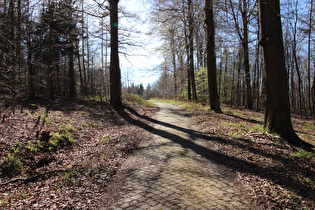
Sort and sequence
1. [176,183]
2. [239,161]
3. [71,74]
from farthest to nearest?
[71,74], [239,161], [176,183]

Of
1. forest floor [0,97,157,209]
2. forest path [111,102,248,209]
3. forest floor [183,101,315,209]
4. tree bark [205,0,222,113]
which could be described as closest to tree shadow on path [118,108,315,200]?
forest floor [183,101,315,209]

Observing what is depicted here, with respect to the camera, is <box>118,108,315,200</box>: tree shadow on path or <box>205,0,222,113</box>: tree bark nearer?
<box>118,108,315,200</box>: tree shadow on path

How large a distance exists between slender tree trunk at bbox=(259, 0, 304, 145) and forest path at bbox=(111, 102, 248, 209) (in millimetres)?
3340

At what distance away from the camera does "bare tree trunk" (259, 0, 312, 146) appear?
637cm

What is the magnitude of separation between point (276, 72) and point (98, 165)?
6853 millimetres

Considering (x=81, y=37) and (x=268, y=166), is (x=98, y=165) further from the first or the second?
(x=81, y=37)

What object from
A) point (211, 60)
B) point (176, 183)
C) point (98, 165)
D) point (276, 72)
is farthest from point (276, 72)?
point (98, 165)

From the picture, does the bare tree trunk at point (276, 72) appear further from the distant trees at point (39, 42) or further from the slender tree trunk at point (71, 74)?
the slender tree trunk at point (71, 74)

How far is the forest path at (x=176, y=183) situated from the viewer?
320 cm

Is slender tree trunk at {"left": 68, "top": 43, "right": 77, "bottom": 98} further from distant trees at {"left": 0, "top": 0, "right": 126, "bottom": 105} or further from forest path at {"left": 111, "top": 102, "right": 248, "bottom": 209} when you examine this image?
forest path at {"left": 111, "top": 102, "right": 248, "bottom": 209}

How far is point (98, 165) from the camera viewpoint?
4.85m

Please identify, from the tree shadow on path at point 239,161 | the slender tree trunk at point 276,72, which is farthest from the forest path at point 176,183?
the slender tree trunk at point 276,72

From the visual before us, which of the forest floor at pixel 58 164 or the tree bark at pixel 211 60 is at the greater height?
the tree bark at pixel 211 60

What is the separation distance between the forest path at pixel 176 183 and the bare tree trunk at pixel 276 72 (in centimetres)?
335
